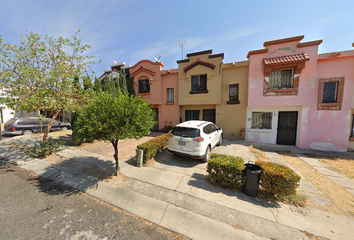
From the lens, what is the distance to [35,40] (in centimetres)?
602

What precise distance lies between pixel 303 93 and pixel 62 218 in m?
13.1

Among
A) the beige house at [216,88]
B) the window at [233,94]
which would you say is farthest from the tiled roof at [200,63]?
the window at [233,94]

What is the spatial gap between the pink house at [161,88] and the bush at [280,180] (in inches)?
364

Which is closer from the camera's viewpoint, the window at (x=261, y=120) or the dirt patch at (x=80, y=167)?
the dirt patch at (x=80, y=167)

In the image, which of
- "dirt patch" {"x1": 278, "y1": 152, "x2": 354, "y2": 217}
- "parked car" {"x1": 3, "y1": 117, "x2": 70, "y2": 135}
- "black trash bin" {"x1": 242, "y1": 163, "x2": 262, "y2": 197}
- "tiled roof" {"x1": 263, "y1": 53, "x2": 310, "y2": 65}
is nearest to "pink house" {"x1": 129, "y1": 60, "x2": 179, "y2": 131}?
"tiled roof" {"x1": 263, "y1": 53, "x2": 310, "y2": 65}

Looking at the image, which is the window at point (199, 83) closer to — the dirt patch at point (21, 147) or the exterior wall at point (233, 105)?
the exterior wall at point (233, 105)

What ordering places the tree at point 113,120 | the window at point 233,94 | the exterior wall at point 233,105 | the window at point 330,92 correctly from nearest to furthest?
the tree at point 113,120, the window at point 330,92, the exterior wall at point 233,105, the window at point 233,94

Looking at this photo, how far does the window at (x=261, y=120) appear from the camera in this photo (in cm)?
984

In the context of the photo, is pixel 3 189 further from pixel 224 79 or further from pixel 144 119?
pixel 224 79

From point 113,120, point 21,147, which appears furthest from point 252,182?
point 21,147

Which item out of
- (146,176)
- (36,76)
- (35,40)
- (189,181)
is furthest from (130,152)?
(35,40)

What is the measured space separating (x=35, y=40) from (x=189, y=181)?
948 cm

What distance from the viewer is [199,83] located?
37.6ft

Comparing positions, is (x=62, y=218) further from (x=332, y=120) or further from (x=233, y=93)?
(x=332, y=120)
